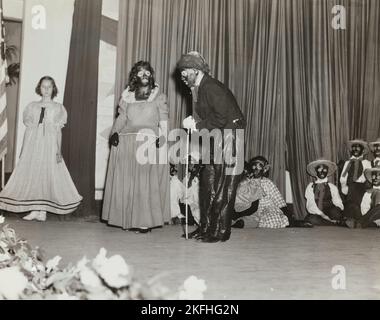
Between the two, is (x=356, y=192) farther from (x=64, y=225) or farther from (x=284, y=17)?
(x=64, y=225)

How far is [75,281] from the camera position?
6.18ft

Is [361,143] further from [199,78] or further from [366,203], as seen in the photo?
[199,78]

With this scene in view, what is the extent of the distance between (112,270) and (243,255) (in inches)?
66.3

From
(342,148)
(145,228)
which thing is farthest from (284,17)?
(145,228)

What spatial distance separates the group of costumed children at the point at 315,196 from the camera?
489 centimetres

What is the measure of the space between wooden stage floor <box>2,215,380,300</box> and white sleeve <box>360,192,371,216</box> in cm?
27

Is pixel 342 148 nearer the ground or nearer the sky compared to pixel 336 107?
nearer the ground

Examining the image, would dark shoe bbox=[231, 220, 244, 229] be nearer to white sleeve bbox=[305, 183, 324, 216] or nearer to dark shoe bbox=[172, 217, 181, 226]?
dark shoe bbox=[172, 217, 181, 226]

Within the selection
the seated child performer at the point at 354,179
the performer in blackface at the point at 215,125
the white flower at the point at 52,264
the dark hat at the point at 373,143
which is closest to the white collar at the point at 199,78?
the performer in blackface at the point at 215,125

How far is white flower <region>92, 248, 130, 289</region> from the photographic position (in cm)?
171
